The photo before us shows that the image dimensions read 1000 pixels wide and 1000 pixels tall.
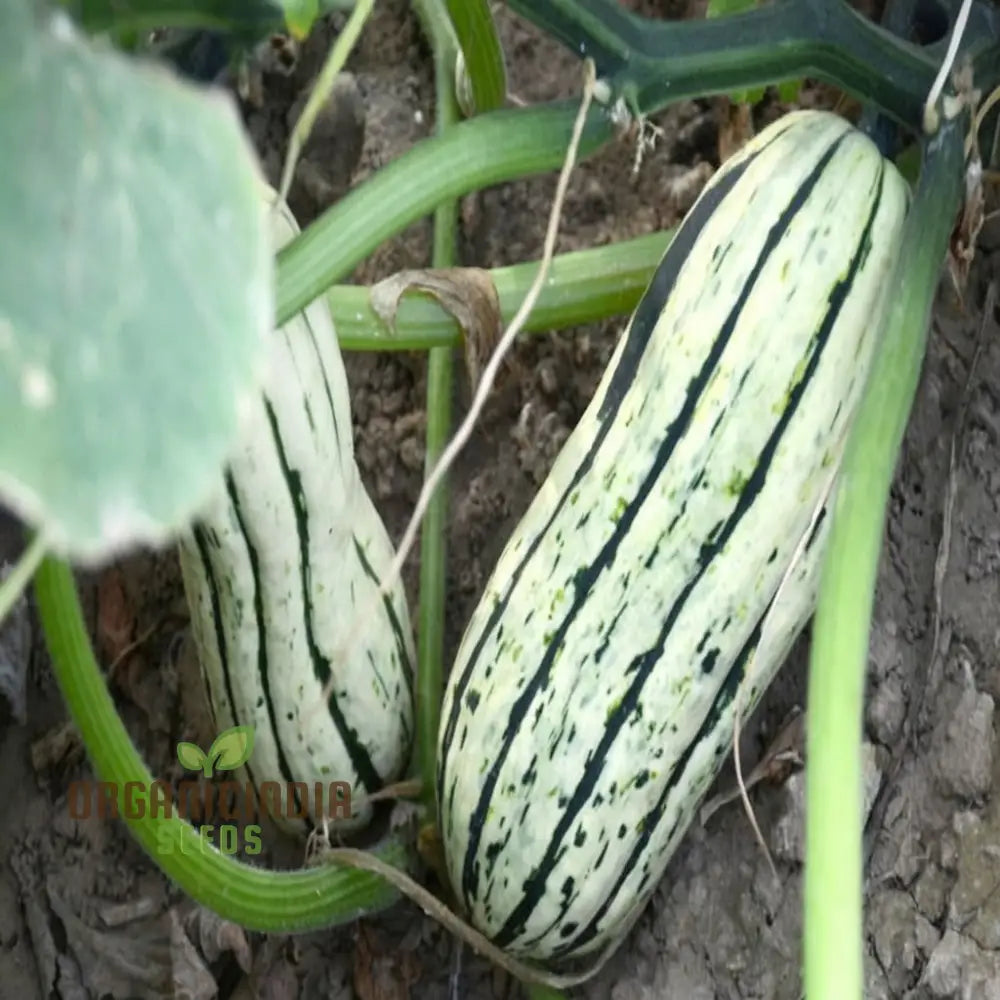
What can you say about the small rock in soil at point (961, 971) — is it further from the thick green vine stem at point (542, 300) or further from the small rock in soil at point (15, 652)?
the small rock in soil at point (15, 652)

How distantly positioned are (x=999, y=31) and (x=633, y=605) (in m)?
0.42

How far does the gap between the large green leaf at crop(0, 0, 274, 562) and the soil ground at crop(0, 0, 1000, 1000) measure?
596mm

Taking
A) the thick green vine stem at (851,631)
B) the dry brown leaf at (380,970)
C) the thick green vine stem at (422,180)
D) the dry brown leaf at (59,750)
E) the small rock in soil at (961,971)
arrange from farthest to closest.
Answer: the dry brown leaf at (59,750) → the dry brown leaf at (380,970) → the small rock in soil at (961,971) → the thick green vine stem at (422,180) → the thick green vine stem at (851,631)

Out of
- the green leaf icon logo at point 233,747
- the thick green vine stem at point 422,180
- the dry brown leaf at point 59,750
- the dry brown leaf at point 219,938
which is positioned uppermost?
the thick green vine stem at point 422,180

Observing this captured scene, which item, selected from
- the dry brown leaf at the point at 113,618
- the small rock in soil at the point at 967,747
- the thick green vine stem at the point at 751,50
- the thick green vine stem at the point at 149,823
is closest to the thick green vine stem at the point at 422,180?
the thick green vine stem at the point at 751,50

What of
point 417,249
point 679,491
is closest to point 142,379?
point 679,491

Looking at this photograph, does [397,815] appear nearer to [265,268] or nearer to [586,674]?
[586,674]

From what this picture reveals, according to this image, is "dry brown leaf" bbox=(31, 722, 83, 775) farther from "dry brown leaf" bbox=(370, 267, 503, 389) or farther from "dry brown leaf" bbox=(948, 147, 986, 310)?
"dry brown leaf" bbox=(948, 147, 986, 310)

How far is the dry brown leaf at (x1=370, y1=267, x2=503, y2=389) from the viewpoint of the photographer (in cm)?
79

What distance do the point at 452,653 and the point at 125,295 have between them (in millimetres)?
662

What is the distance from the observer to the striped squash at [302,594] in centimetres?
76

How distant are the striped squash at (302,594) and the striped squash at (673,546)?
100mm

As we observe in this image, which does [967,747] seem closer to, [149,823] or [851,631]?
[851,631]

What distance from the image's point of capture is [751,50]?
696 mm
